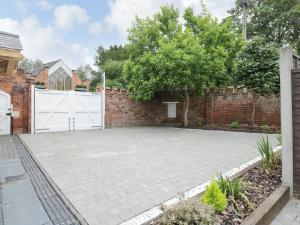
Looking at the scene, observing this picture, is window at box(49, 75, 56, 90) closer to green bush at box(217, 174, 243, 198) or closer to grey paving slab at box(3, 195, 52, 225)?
grey paving slab at box(3, 195, 52, 225)

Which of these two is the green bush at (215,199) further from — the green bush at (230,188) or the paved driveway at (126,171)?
the paved driveway at (126,171)

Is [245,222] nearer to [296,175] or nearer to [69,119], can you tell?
[296,175]

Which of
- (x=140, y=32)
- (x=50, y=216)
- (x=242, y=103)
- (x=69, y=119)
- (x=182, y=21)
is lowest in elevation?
(x=50, y=216)

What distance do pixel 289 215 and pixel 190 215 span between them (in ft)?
5.22

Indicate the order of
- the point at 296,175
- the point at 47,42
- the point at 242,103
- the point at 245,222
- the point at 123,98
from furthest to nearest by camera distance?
1. the point at 47,42
2. the point at 123,98
3. the point at 242,103
4. the point at 296,175
5. the point at 245,222

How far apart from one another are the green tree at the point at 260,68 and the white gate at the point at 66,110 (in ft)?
22.8

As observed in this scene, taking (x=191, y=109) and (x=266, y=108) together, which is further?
A: (x=191, y=109)

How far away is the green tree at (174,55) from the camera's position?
1003cm

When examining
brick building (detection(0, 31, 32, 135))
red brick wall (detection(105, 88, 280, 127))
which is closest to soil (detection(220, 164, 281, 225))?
red brick wall (detection(105, 88, 280, 127))

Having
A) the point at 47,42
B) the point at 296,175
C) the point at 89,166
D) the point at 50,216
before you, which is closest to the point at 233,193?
the point at 296,175

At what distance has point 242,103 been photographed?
37.1 ft

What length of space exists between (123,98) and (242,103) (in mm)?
6266

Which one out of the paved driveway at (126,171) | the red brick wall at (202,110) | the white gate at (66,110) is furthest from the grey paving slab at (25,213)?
the red brick wall at (202,110)

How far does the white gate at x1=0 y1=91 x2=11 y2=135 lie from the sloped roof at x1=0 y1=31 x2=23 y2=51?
16.9 ft
